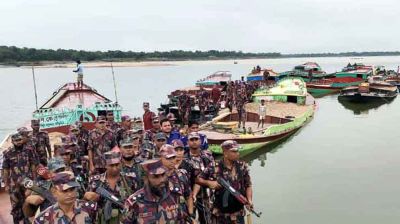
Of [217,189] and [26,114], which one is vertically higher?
[217,189]

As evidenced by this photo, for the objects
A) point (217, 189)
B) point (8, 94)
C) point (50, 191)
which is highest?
point (50, 191)

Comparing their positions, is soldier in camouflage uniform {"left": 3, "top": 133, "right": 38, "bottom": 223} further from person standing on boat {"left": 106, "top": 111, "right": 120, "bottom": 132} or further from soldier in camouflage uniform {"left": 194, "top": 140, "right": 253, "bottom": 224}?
soldier in camouflage uniform {"left": 194, "top": 140, "right": 253, "bottom": 224}

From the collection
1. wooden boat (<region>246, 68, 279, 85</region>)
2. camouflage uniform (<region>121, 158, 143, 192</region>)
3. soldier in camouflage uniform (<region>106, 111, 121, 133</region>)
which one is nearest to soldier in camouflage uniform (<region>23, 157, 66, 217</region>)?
camouflage uniform (<region>121, 158, 143, 192</region>)

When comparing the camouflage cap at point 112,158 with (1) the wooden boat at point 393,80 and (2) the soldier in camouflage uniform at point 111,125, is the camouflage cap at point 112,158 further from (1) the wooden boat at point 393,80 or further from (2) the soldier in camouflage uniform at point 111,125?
(1) the wooden boat at point 393,80

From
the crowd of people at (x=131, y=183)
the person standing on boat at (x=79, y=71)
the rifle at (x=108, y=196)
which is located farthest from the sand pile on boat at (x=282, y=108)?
the rifle at (x=108, y=196)

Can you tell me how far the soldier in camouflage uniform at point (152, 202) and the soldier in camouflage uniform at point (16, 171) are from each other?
3.26 meters

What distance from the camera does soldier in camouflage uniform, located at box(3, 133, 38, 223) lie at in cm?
665

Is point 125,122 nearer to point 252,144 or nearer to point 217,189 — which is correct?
point 217,189

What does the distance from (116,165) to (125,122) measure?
569cm

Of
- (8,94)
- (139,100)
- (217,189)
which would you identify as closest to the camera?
(217,189)

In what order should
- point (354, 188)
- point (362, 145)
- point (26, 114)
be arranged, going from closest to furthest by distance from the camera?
point (354, 188) → point (362, 145) → point (26, 114)

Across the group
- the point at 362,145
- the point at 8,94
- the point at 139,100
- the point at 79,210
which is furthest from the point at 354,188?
the point at 8,94

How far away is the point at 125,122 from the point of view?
34.4ft

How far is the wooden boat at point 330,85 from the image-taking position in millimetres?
44938
